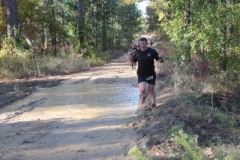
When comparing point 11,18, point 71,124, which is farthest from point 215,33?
point 11,18

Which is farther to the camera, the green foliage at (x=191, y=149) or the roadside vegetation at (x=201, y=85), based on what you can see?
the roadside vegetation at (x=201, y=85)

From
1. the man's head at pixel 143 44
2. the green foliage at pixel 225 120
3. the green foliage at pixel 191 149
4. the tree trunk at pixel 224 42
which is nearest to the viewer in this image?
the green foliage at pixel 191 149

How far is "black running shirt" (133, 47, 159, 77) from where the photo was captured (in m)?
9.46

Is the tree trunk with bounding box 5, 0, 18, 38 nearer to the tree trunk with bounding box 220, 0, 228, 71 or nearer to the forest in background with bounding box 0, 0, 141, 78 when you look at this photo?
the forest in background with bounding box 0, 0, 141, 78

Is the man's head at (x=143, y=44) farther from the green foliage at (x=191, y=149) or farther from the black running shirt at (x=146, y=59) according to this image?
the green foliage at (x=191, y=149)

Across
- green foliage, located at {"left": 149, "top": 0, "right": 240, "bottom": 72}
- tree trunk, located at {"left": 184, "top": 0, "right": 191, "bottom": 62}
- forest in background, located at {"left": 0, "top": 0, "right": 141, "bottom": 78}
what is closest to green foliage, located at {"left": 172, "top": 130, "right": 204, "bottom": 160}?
green foliage, located at {"left": 149, "top": 0, "right": 240, "bottom": 72}

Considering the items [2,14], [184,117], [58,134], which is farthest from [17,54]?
[184,117]

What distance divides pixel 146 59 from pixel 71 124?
95.1 inches

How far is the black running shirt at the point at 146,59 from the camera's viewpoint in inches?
372

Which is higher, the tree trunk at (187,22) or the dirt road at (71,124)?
the tree trunk at (187,22)

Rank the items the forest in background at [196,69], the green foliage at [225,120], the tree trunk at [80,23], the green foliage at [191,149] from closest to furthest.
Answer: the green foliage at [191,149] < the forest in background at [196,69] < the green foliage at [225,120] < the tree trunk at [80,23]

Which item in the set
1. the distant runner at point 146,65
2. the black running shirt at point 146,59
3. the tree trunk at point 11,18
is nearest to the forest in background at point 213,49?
the distant runner at point 146,65

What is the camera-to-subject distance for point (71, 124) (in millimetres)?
8812

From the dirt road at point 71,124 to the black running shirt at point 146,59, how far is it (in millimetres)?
1167
